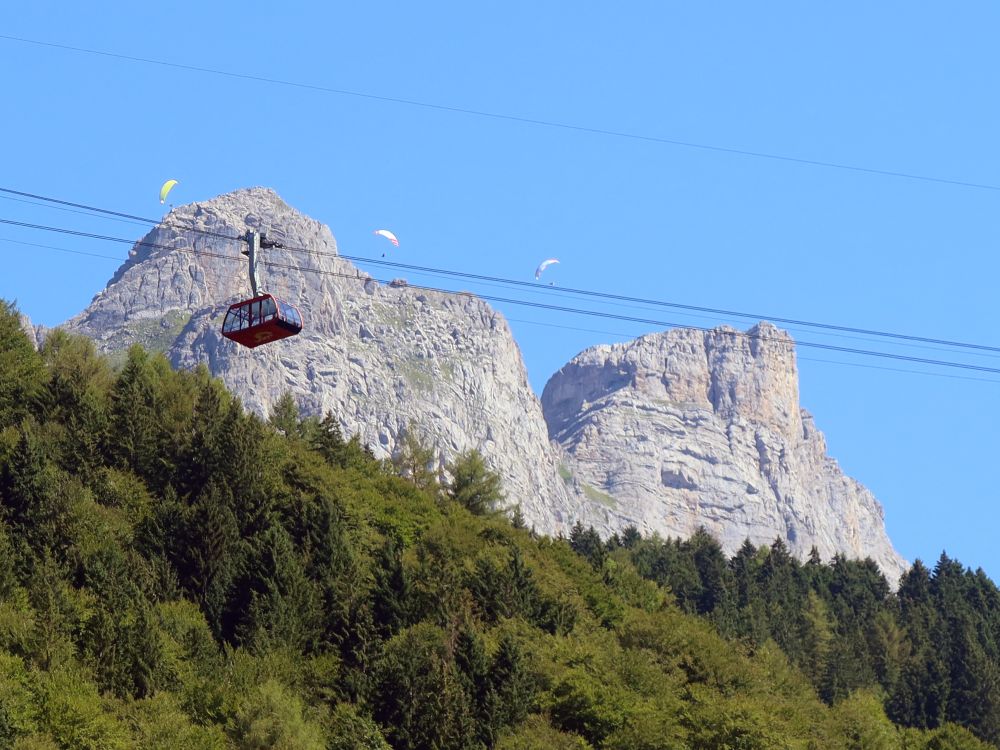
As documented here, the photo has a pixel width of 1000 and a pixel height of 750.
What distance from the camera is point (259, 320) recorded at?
2896 inches

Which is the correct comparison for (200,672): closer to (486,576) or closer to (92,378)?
(486,576)

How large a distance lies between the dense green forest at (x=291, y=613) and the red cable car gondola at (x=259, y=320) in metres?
19.8

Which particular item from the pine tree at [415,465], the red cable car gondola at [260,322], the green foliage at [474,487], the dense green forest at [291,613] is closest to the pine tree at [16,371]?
the dense green forest at [291,613]

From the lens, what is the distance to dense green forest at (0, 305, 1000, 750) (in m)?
91.8

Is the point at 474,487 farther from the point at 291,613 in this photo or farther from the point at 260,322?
the point at 260,322

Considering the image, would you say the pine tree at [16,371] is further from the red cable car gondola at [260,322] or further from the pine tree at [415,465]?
the red cable car gondola at [260,322]

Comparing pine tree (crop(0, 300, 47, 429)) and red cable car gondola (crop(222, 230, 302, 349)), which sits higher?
pine tree (crop(0, 300, 47, 429))

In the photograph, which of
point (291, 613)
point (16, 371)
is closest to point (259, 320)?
point (291, 613)

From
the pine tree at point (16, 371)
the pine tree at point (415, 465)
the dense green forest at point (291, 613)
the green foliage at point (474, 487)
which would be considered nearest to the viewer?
the dense green forest at point (291, 613)

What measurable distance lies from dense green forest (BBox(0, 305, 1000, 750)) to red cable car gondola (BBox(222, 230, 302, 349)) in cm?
1978

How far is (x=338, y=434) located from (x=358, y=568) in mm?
42062

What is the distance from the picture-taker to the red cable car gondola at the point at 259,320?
72.8m

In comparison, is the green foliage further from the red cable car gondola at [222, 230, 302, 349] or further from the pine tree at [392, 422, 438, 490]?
the red cable car gondola at [222, 230, 302, 349]

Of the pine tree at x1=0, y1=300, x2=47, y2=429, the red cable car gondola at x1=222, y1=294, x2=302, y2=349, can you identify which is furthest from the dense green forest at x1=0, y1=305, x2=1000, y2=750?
the red cable car gondola at x1=222, y1=294, x2=302, y2=349
